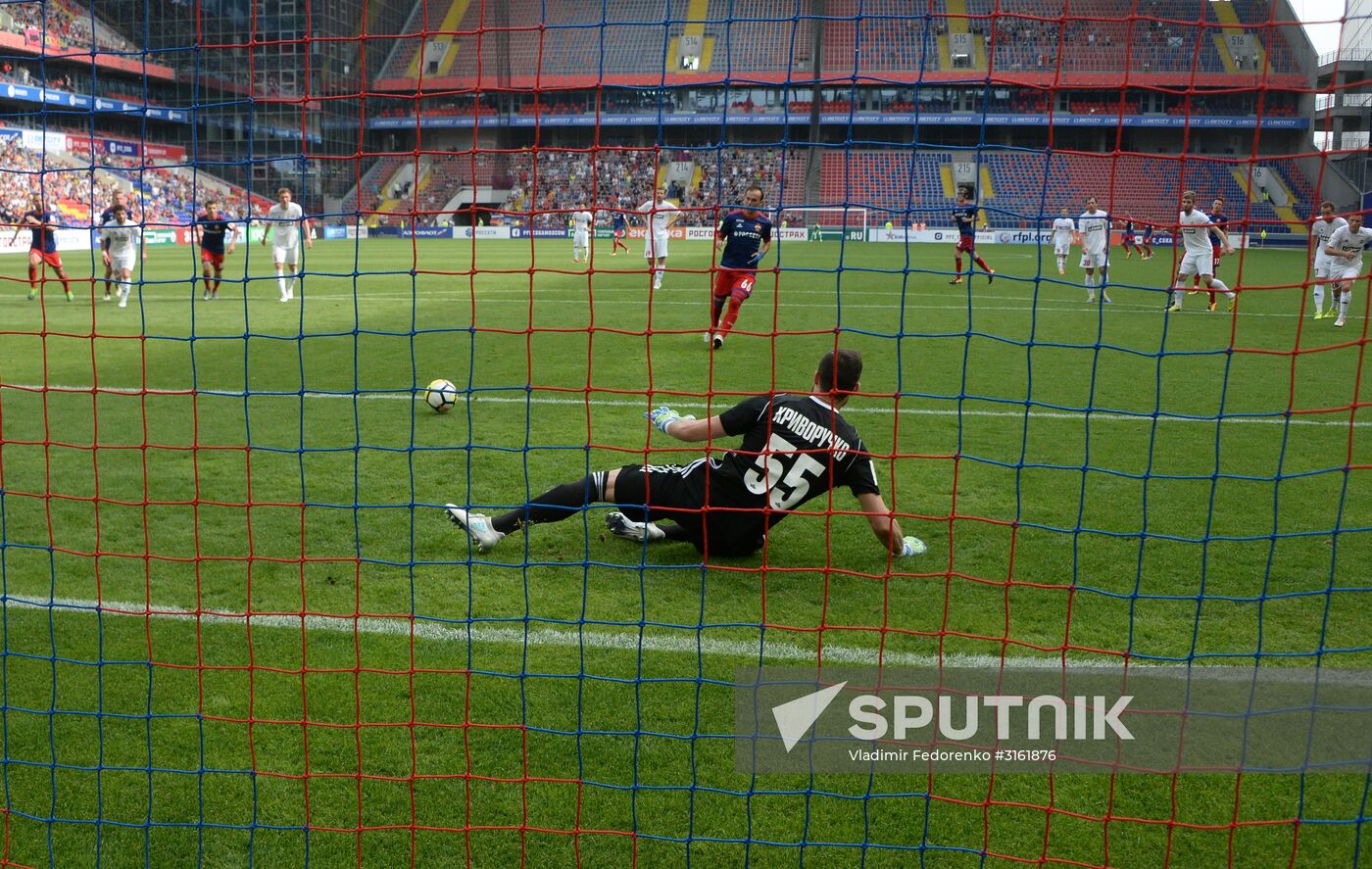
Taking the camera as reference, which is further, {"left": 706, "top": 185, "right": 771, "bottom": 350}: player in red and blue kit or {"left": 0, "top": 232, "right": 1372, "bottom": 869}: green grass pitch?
{"left": 706, "top": 185, "right": 771, "bottom": 350}: player in red and blue kit

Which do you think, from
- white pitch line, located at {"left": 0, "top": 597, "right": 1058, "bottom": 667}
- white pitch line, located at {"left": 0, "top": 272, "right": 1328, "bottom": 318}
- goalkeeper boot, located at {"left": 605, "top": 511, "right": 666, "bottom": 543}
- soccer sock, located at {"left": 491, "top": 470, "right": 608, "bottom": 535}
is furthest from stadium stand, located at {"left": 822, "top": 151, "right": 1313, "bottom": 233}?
white pitch line, located at {"left": 0, "top": 597, "right": 1058, "bottom": 667}

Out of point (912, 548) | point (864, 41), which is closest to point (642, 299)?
point (912, 548)

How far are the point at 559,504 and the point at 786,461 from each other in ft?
4.08

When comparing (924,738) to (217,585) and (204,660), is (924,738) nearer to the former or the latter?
(204,660)

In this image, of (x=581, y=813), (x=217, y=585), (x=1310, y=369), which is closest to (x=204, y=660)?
(x=217, y=585)

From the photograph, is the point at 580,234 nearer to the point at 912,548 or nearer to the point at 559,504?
the point at 559,504

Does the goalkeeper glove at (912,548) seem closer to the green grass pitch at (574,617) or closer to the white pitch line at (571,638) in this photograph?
the green grass pitch at (574,617)

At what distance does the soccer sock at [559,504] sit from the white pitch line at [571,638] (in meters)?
0.87

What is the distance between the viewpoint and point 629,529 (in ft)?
18.7

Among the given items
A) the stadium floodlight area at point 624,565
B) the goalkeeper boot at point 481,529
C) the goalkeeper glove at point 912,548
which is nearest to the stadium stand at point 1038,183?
the stadium floodlight area at point 624,565

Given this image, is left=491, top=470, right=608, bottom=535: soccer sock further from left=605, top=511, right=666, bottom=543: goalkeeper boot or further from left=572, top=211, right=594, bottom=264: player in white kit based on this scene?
left=572, top=211, right=594, bottom=264: player in white kit

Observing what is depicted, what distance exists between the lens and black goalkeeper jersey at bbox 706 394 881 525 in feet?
16.7

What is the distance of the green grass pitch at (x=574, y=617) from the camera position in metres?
3.33

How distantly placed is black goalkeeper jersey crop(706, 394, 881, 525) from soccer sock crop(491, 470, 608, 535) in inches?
25.1
